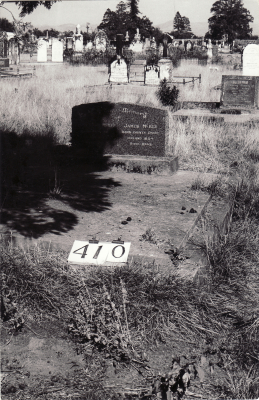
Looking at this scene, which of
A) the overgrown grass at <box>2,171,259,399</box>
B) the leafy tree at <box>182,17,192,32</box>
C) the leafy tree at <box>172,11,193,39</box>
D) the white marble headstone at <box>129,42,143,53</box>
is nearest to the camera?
the overgrown grass at <box>2,171,259,399</box>

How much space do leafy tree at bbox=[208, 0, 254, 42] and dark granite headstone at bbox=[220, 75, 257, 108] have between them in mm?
61399

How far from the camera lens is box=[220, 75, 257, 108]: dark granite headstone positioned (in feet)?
45.8

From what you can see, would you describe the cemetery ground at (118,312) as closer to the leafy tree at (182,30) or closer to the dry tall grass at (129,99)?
the dry tall grass at (129,99)

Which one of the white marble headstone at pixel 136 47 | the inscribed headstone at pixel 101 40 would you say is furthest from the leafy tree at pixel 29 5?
the white marble headstone at pixel 136 47

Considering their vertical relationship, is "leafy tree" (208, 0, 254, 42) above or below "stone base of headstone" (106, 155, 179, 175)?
above

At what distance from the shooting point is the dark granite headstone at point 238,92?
14.0 meters

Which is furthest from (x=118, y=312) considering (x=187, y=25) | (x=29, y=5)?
(x=187, y=25)

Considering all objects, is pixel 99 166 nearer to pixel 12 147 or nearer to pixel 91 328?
pixel 12 147

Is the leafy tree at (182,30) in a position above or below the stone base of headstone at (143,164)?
above

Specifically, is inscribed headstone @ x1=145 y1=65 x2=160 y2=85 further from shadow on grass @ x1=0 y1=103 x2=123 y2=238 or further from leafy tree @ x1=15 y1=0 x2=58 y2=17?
leafy tree @ x1=15 y1=0 x2=58 y2=17

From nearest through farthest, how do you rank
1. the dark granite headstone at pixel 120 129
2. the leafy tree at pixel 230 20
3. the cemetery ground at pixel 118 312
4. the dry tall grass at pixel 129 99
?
the cemetery ground at pixel 118 312
the dark granite headstone at pixel 120 129
the dry tall grass at pixel 129 99
the leafy tree at pixel 230 20

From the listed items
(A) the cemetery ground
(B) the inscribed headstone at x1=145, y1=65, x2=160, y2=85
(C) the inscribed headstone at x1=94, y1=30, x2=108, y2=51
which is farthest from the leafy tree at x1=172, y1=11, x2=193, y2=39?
(A) the cemetery ground

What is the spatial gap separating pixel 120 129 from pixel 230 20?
2986 inches

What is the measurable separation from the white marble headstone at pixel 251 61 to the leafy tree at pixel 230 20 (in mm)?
54496
